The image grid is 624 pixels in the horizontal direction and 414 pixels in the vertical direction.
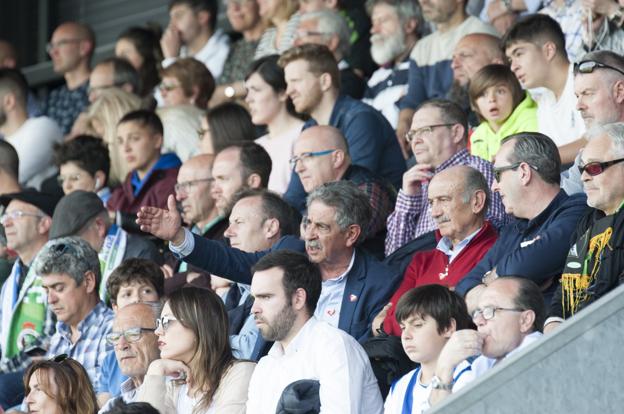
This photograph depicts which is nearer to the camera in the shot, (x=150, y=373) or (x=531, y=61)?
(x=150, y=373)

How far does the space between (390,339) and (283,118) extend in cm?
338

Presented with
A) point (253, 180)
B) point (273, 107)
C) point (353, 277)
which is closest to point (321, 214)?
point (353, 277)

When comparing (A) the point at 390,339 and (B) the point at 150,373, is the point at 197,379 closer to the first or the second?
(B) the point at 150,373

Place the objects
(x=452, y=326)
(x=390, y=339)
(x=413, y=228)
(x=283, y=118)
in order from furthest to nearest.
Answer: (x=283, y=118) → (x=413, y=228) → (x=390, y=339) → (x=452, y=326)

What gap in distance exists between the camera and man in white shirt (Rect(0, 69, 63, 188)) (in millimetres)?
11945

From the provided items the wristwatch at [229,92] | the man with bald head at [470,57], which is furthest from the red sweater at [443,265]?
the wristwatch at [229,92]

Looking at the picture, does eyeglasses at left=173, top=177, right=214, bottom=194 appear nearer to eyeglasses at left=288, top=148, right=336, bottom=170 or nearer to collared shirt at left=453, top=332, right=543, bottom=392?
eyeglasses at left=288, top=148, right=336, bottom=170

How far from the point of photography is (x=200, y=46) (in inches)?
504

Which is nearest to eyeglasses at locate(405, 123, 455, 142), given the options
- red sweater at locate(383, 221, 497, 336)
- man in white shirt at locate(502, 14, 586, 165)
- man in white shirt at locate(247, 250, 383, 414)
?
man in white shirt at locate(502, 14, 586, 165)

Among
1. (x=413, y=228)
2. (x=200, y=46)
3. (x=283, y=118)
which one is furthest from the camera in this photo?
(x=200, y=46)

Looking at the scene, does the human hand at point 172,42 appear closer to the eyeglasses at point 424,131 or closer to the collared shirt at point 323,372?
the eyeglasses at point 424,131

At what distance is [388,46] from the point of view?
10.8m

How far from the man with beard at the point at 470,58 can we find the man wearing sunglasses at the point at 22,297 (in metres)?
2.68

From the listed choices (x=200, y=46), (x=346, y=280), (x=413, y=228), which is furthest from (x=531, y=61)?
(x=200, y=46)
